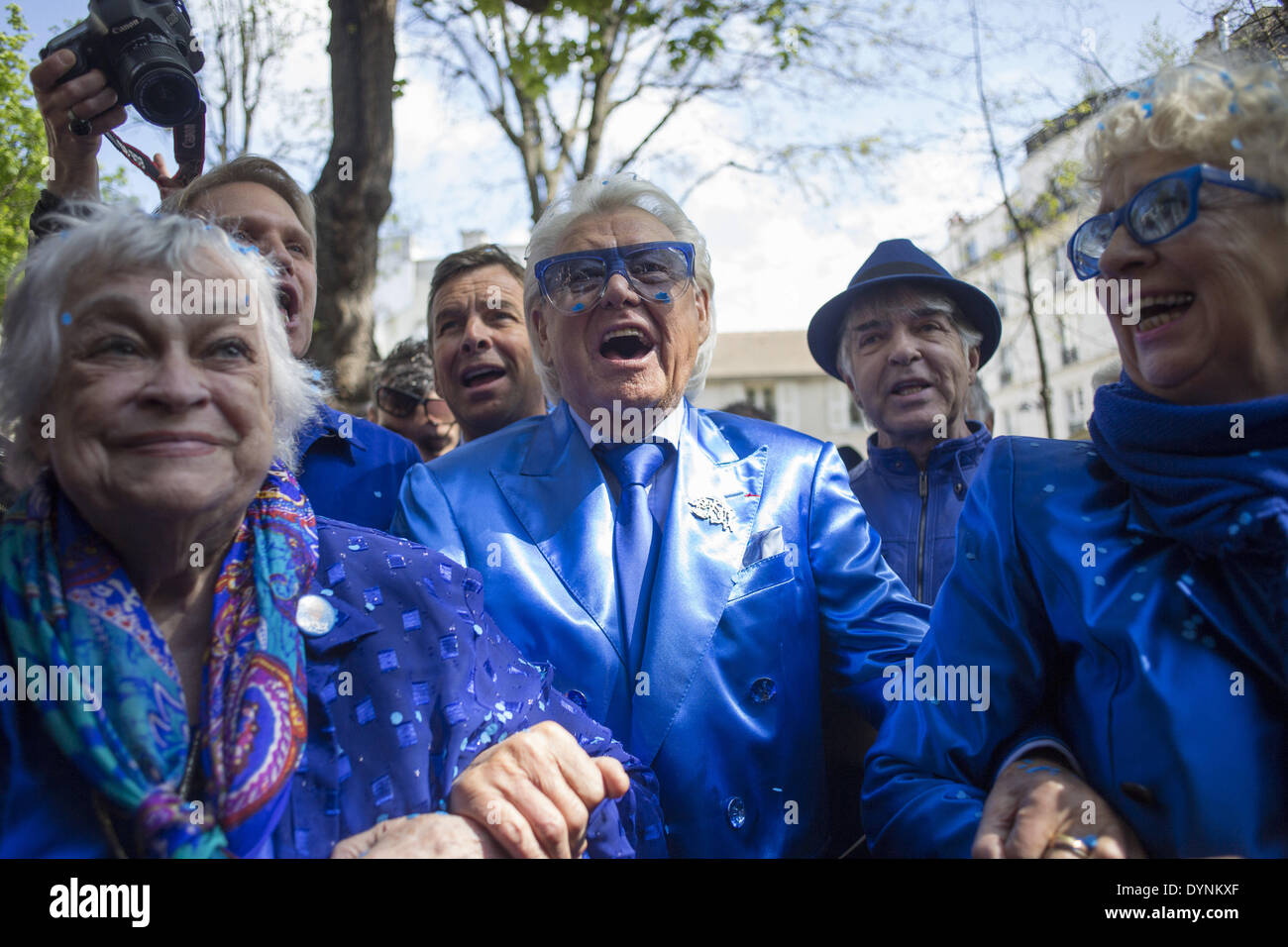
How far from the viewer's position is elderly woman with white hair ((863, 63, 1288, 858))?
4.73 ft

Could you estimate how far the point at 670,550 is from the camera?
2283 mm

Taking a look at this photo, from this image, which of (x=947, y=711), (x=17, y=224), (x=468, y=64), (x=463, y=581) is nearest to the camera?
(x=947, y=711)

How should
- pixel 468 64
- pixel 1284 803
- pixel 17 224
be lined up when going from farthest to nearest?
1. pixel 468 64
2. pixel 17 224
3. pixel 1284 803

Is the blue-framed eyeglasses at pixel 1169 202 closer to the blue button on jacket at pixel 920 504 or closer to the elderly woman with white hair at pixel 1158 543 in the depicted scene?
the elderly woman with white hair at pixel 1158 543

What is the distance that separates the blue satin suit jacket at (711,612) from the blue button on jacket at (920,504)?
0.71 m

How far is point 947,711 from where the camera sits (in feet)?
5.66

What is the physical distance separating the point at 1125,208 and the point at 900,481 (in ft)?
5.56

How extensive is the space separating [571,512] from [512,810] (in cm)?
91

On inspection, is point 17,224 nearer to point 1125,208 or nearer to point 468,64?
point 1125,208

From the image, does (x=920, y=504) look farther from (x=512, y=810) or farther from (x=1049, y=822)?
(x=512, y=810)

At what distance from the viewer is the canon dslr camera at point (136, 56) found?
2.27 m

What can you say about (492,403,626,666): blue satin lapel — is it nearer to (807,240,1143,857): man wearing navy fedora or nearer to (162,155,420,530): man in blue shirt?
(162,155,420,530): man in blue shirt

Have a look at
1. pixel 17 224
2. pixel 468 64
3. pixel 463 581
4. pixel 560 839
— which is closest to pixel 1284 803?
pixel 560 839

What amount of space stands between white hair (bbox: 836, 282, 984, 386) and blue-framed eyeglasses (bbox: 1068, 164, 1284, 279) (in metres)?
1.61
